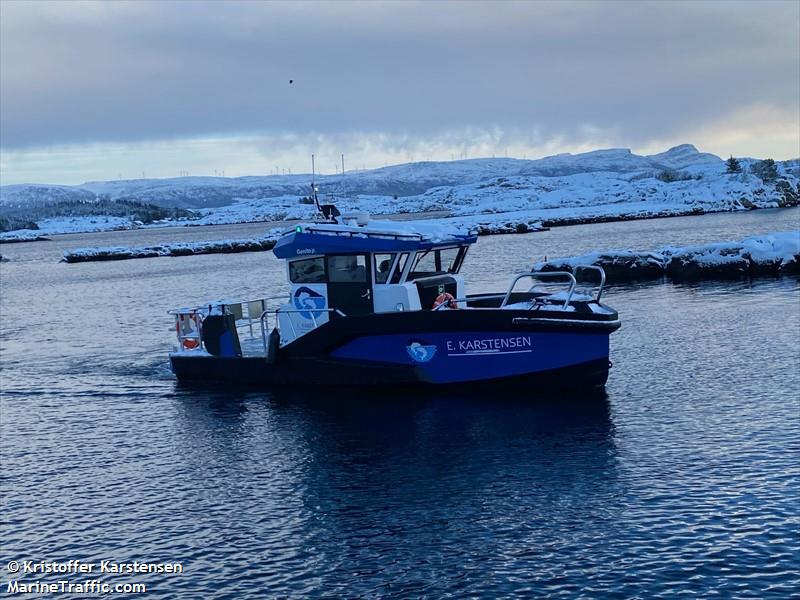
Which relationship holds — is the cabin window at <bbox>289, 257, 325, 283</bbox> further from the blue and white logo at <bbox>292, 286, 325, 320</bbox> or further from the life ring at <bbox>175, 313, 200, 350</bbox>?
the life ring at <bbox>175, 313, 200, 350</bbox>

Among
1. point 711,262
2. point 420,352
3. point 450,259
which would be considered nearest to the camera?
point 420,352

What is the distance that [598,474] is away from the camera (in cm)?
1430

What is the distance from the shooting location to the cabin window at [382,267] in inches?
822

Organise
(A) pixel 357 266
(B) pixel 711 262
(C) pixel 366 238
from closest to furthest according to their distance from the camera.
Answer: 1. (C) pixel 366 238
2. (A) pixel 357 266
3. (B) pixel 711 262

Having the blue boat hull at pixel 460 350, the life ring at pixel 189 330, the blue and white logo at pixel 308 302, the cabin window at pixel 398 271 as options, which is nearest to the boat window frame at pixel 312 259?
the blue and white logo at pixel 308 302

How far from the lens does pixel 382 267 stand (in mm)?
21000

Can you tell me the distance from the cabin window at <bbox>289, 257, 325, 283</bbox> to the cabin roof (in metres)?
0.26

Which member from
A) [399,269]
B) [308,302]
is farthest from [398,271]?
[308,302]

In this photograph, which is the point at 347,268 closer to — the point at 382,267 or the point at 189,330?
the point at 382,267

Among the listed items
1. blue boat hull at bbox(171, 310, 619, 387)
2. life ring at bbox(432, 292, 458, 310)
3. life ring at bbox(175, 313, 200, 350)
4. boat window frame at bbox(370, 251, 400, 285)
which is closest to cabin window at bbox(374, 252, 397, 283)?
boat window frame at bbox(370, 251, 400, 285)

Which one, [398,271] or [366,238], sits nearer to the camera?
[366,238]

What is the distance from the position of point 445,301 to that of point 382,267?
1.96 meters

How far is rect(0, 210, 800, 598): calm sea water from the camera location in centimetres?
1109

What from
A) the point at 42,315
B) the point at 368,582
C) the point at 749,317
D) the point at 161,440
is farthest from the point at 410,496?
the point at 42,315
